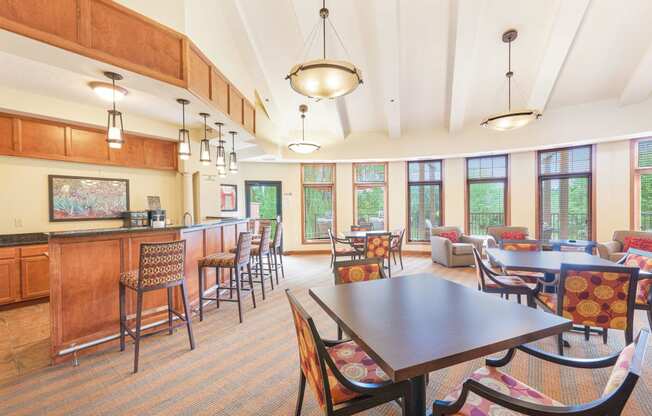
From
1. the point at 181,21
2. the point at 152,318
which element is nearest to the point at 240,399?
the point at 152,318

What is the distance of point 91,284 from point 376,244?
3817mm

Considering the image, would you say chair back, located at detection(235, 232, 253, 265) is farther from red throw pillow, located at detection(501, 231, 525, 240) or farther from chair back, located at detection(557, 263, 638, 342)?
red throw pillow, located at detection(501, 231, 525, 240)

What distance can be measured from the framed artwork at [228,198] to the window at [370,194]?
3201mm

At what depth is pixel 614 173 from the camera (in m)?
5.52

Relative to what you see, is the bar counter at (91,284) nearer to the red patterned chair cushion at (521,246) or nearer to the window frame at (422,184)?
the red patterned chair cushion at (521,246)

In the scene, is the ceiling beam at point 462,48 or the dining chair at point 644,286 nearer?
the dining chair at point 644,286

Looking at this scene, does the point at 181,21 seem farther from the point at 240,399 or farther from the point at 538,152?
the point at 538,152

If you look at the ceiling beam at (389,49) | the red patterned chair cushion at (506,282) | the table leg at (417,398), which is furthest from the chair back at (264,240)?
the ceiling beam at (389,49)

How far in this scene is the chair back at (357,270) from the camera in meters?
2.48

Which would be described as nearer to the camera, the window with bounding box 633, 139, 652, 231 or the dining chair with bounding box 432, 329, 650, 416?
the dining chair with bounding box 432, 329, 650, 416

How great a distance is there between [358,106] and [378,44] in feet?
6.46

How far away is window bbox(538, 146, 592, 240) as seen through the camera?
588 cm

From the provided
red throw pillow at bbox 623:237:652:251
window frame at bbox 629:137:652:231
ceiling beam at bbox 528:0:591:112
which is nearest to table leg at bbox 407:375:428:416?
ceiling beam at bbox 528:0:591:112

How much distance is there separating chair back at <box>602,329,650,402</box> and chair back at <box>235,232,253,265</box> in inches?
128
